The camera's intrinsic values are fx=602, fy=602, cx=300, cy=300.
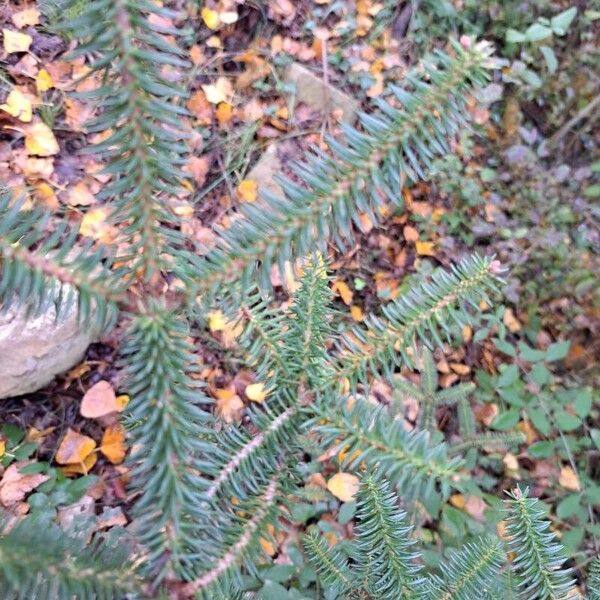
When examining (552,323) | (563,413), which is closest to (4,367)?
(563,413)

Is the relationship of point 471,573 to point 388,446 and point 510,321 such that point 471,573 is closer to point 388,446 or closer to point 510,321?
point 388,446

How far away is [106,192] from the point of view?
0.57 meters

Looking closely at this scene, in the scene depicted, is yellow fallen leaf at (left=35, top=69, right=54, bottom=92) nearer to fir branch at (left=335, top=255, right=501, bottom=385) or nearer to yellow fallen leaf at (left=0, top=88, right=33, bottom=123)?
yellow fallen leaf at (left=0, top=88, right=33, bottom=123)

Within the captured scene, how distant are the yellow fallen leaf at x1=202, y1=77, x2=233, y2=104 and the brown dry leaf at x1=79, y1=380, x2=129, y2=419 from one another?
1.21 metres

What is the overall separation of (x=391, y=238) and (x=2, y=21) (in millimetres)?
1693

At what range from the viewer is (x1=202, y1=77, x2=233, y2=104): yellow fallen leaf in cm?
240

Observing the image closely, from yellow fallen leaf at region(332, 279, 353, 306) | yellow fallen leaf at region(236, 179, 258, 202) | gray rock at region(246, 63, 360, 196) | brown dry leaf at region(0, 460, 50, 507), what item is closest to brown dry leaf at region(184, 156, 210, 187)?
yellow fallen leaf at region(236, 179, 258, 202)

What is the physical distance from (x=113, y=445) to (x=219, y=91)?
144 centimetres

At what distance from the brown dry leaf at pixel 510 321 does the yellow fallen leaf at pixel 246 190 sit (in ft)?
3.86

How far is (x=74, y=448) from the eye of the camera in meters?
1.80

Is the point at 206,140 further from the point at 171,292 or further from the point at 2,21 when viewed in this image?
the point at 171,292

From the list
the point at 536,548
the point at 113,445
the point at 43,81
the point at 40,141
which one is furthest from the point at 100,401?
the point at 536,548

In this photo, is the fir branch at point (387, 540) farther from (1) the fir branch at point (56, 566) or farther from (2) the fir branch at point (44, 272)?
(2) the fir branch at point (44, 272)

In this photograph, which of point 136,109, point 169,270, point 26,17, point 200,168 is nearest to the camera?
point 136,109
